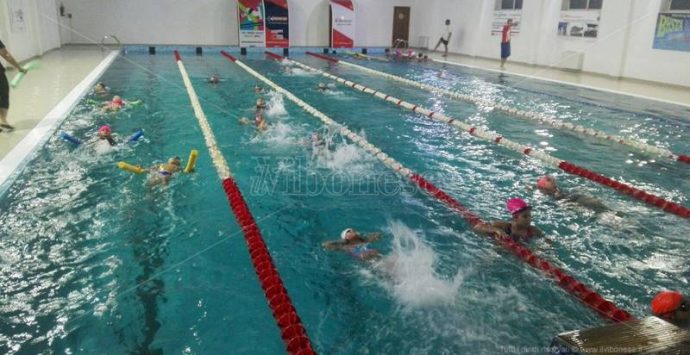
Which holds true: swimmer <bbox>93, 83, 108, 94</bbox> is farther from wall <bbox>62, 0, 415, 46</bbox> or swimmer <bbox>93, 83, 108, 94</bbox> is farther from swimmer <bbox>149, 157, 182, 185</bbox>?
wall <bbox>62, 0, 415, 46</bbox>

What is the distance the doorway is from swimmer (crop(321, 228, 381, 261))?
20789 millimetres

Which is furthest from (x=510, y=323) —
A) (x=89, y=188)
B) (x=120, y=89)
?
(x=120, y=89)

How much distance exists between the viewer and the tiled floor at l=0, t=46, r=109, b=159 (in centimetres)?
659

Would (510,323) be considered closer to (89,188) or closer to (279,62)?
(89,188)

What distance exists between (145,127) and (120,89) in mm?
3609

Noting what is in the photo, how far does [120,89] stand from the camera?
10430 mm

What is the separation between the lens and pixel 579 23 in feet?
48.0

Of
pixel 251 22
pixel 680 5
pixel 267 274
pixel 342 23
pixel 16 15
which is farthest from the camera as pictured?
pixel 342 23

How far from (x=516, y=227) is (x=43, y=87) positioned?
9417 mm

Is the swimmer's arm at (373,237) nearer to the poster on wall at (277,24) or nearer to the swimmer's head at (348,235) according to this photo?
the swimmer's head at (348,235)

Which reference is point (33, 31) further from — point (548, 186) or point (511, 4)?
point (511, 4)

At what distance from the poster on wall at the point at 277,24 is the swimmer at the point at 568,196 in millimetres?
16997

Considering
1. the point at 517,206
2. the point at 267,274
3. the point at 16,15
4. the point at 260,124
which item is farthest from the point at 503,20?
the point at 267,274

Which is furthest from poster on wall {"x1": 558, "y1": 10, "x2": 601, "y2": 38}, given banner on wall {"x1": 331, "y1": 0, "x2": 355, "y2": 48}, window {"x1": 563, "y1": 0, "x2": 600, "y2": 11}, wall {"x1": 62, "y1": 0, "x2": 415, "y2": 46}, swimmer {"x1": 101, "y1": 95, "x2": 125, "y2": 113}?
swimmer {"x1": 101, "y1": 95, "x2": 125, "y2": 113}
